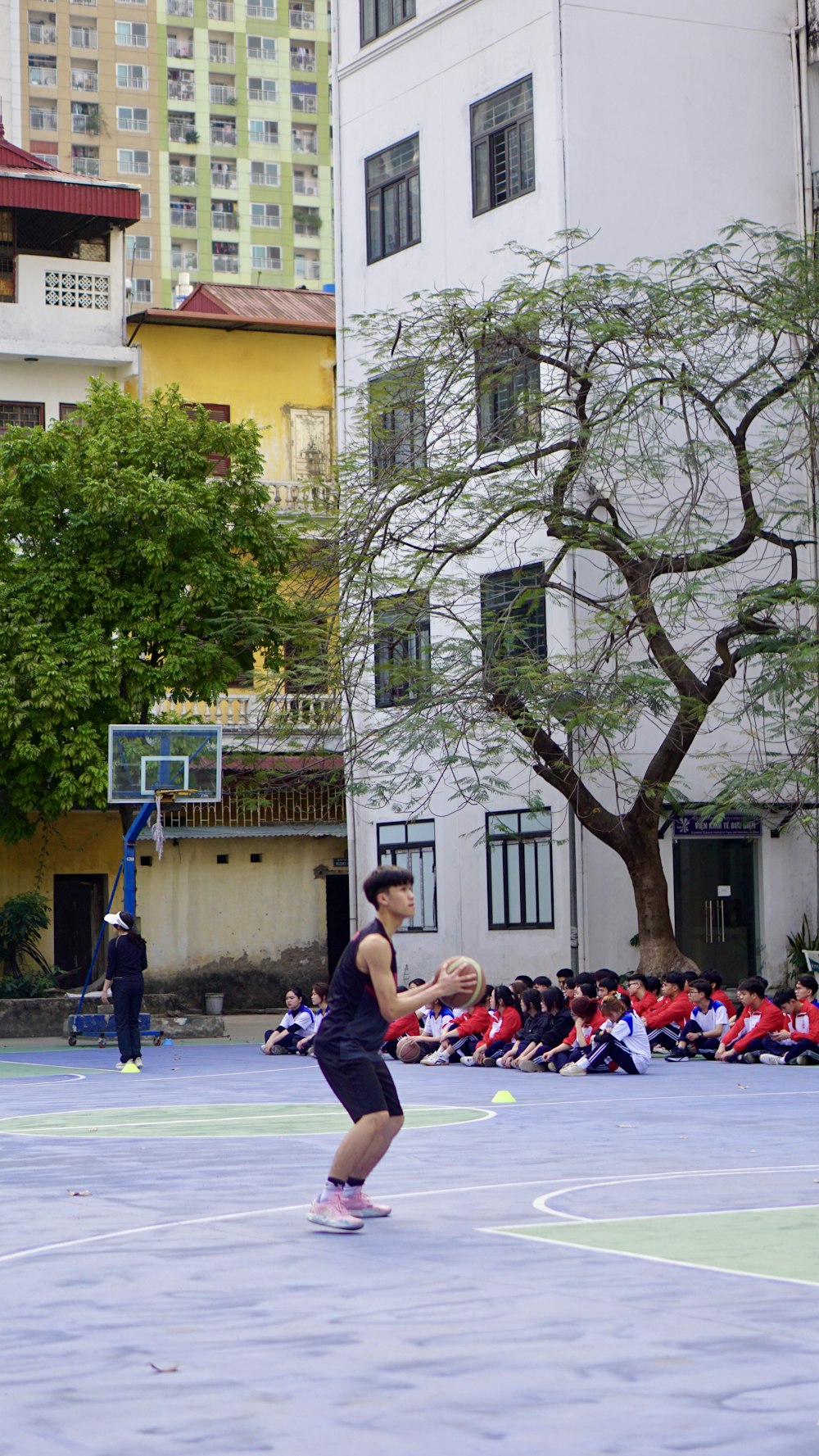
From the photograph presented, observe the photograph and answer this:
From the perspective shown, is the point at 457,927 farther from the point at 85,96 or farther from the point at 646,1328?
the point at 85,96

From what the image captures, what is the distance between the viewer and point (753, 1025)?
2134cm

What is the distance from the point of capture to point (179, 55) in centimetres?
7819

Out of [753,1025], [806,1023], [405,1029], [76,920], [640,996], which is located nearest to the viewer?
[806,1023]

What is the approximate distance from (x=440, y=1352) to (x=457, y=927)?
965 inches

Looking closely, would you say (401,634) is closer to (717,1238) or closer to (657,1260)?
(717,1238)

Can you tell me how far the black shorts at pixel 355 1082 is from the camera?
914cm

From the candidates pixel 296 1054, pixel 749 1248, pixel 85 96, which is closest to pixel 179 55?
pixel 85 96

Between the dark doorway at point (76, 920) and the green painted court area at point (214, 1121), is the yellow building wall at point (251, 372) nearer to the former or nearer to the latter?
the dark doorway at point (76, 920)

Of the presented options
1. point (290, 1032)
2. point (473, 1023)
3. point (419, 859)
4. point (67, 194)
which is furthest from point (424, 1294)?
point (67, 194)

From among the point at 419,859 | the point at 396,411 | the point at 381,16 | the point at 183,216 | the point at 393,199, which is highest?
the point at 183,216

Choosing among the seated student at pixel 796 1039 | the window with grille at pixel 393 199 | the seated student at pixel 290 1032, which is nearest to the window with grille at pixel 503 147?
the window with grille at pixel 393 199

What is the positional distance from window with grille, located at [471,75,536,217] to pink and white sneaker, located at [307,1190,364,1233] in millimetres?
22469

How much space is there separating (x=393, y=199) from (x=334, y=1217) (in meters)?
25.9

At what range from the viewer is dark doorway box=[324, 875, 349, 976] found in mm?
35781
